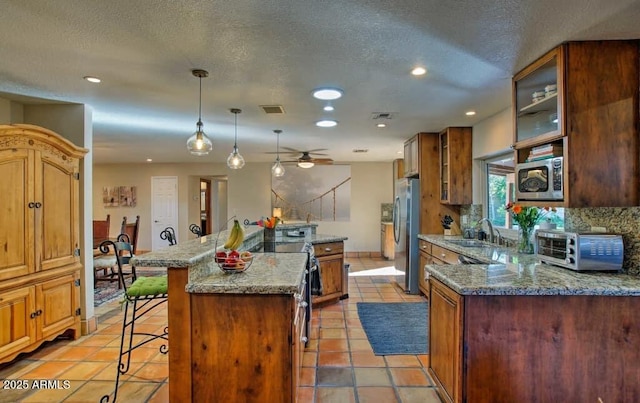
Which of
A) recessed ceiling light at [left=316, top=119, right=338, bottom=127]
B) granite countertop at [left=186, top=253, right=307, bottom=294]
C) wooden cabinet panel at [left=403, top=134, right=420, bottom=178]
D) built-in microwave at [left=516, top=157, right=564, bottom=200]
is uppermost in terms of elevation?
recessed ceiling light at [left=316, top=119, right=338, bottom=127]

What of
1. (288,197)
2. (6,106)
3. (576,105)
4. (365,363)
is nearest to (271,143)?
(288,197)

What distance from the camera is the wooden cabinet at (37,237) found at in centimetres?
267

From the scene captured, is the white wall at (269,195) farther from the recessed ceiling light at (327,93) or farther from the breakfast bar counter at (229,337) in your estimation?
the breakfast bar counter at (229,337)

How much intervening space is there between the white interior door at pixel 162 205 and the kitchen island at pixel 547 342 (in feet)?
25.8

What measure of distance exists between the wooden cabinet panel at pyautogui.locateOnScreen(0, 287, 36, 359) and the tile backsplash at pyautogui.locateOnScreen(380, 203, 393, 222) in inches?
264

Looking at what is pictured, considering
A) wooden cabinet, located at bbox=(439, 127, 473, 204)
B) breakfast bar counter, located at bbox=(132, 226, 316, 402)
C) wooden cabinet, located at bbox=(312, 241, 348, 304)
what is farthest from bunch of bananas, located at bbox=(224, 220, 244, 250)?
wooden cabinet, located at bbox=(439, 127, 473, 204)

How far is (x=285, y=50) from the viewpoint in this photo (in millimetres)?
2188

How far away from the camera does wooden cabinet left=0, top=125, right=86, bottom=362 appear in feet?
8.77

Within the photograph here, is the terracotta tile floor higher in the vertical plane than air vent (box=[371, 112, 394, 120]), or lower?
lower

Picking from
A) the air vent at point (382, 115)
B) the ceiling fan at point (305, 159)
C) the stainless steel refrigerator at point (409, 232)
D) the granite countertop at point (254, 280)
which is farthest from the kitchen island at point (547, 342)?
the ceiling fan at point (305, 159)

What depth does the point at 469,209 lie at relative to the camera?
467 centimetres

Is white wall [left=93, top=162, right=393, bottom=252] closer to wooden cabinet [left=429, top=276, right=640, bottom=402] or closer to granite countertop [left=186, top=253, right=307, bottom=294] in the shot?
granite countertop [left=186, top=253, right=307, bottom=294]

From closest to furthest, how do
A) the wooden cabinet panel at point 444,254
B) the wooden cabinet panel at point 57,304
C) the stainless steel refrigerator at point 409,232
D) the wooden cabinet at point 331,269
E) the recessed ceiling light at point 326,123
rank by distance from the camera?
the wooden cabinet panel at point 57,304 → the wooden cabinet panel at point 444,254 → the recessed ceiling light at point 326,123 → the wooden cabinet at point 331,269 → the stainless steel refrigerator at point 409,232

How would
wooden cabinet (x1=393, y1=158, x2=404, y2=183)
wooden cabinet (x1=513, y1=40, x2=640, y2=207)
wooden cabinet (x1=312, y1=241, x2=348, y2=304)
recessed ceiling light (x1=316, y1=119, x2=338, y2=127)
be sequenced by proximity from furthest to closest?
wooden cabinet (x1=393, y1=158, x2=404, y2=183)
wooden cabinet (x1=312, y1=241, x2=348, y2=304)
recessed ceiling light (x1=316, y1=119, x2=338, y2=127)
wooden cabinet (x1=513, y1=40, x2=640, y2=207)
